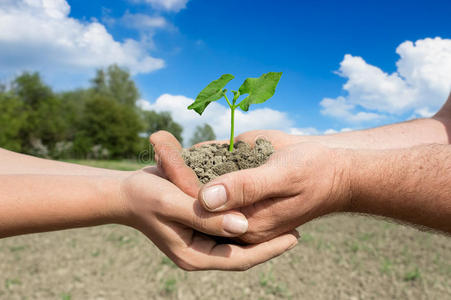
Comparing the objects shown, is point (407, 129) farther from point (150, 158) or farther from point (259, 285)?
point (259, 285)

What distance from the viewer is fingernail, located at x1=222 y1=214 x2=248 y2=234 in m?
1.43

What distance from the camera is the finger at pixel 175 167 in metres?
1.58

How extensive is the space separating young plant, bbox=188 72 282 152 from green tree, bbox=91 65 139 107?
35045mm

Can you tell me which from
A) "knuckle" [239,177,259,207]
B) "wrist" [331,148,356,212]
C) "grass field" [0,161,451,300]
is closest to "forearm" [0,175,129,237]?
"knuckle" [239,177,259,207]

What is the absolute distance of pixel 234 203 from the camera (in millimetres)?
1410

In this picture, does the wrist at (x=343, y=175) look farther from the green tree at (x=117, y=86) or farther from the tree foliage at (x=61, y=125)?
the green tree at (x=117, y=86)

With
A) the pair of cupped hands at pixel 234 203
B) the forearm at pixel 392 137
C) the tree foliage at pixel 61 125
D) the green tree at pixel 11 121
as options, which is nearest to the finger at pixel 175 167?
the pair of cupped hands at pixel 234 203

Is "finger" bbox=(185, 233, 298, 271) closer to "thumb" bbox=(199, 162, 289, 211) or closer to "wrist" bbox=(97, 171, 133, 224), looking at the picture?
"thumb" bbox=(199, 162, 289, 211)

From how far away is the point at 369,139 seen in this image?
2.48 metres

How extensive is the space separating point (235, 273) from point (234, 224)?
400 cm

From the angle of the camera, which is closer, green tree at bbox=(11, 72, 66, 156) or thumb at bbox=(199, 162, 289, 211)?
thumb at bbox=(199, 162, 289, 211)

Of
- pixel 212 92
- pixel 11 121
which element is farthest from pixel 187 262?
pixel 11 121

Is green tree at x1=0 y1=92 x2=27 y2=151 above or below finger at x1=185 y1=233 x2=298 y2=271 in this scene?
above

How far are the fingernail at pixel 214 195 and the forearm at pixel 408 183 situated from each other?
28.2 inches
